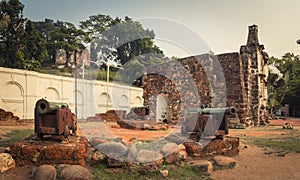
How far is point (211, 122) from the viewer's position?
636 centimetres

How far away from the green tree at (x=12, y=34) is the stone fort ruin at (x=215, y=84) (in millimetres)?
13839

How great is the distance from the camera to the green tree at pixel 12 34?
2260 centimetres

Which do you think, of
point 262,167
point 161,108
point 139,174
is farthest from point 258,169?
point 161,108

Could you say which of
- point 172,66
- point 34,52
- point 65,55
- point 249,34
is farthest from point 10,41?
point 249,34

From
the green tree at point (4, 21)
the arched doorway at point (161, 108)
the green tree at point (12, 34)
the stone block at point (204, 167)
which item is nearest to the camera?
the stone block at point (204, 167)

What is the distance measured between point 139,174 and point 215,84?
9381mm

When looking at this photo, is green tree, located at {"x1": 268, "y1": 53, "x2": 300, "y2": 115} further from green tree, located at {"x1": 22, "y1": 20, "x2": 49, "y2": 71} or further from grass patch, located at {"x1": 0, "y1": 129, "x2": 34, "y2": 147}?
green tree, located at {"x1": 22, "y1": 20, "x2": 49, "y2": 71}

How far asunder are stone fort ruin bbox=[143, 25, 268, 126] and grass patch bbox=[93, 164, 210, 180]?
8008 millimetres

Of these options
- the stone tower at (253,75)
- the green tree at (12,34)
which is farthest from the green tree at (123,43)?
the stone tower at (253,75)

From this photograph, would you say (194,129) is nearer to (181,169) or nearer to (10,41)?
(181,169)

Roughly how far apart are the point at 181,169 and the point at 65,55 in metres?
30.2

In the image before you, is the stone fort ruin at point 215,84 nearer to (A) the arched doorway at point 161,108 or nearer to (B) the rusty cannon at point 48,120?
(A) the arched doorway at point 161,108

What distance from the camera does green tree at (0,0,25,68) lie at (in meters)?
22.6

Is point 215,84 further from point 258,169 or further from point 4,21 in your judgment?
point 4,21
